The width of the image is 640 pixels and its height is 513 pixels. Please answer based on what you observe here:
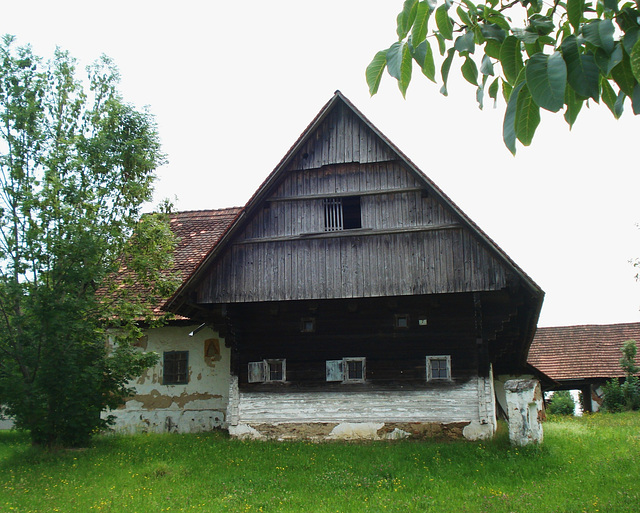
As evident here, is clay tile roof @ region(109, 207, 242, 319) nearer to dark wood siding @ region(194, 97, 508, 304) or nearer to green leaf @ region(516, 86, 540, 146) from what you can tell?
dark wood siding @ region(194, 97, 508, 304)

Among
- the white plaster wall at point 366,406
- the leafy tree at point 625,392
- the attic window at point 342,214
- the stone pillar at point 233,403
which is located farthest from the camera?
the leafy tree at point 625,392

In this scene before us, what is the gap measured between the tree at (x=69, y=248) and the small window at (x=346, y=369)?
4012mm

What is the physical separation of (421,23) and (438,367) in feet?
37.2

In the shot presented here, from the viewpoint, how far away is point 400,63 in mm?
2439

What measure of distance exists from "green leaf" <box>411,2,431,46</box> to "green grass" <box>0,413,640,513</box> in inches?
290

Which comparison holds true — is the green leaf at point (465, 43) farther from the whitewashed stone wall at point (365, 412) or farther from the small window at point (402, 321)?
the small window at point (402, 321)

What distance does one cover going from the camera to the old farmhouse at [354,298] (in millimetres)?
12547

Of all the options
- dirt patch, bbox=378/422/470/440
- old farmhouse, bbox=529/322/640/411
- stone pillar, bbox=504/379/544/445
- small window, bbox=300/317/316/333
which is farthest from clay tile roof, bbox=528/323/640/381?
small window, bbox=300/317/316/333

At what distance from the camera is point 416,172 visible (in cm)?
1271

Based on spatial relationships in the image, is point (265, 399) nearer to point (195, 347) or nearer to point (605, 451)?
point (195, 347)

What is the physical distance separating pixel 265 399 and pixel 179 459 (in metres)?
2.60

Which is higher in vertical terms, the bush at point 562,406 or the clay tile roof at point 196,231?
the clay tile roof at point 196,231

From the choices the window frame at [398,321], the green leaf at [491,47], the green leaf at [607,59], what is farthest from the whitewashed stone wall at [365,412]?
the green leaf at [607,59]

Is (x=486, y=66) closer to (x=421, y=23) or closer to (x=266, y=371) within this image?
(x=421, y=23)
